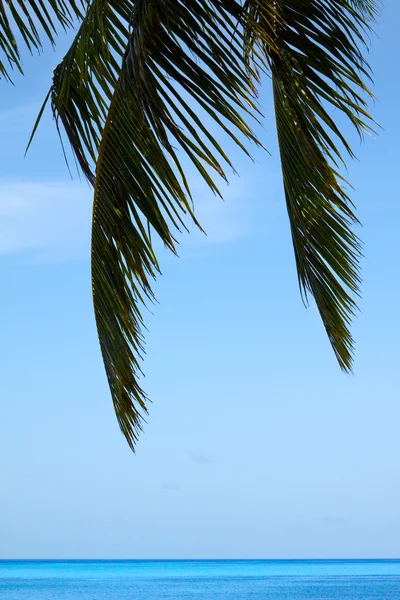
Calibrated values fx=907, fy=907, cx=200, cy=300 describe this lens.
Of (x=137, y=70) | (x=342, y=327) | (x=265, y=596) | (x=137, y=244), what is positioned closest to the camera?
(x=137, y=70)

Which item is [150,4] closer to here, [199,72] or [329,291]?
[199,72]

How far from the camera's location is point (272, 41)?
2.41 m

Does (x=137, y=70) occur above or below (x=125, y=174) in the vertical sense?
above

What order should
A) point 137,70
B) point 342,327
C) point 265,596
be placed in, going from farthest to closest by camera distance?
point 265,596, point 342,327, point 137,70

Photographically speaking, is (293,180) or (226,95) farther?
(293,180)

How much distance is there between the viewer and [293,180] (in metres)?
2.74

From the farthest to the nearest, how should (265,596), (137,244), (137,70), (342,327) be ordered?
1. (265,596)
2. (342,327)
3. (137,244)
4. (137,70)

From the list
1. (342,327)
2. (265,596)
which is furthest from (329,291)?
(265,596)

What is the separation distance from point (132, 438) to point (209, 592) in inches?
1873

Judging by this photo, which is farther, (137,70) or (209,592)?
(209,592)

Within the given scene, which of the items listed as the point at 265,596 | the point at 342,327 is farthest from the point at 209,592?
the point at 342,327

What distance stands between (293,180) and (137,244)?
55 cm

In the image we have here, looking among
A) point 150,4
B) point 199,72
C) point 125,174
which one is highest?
point 150,4

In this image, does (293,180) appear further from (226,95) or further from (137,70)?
(137,70)
